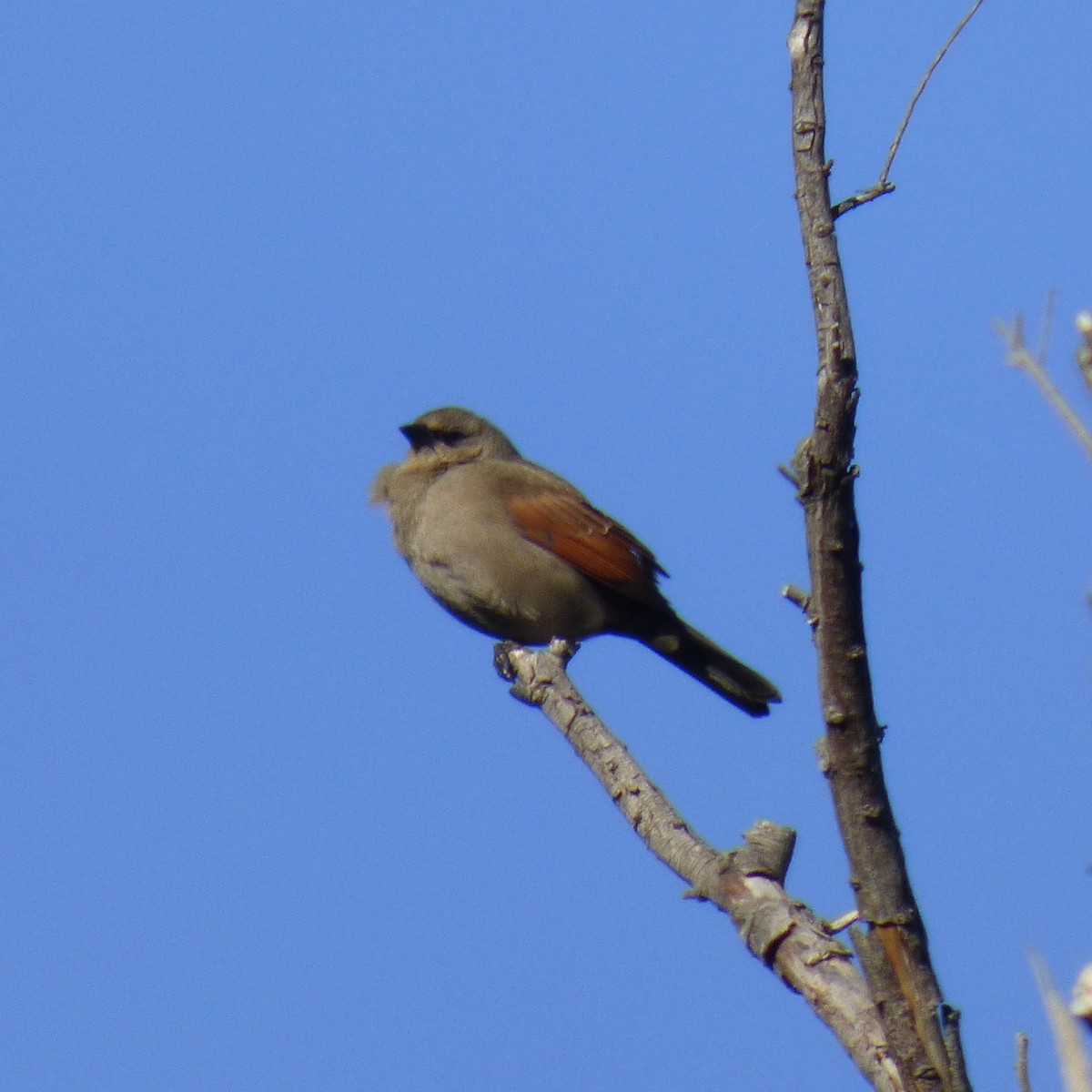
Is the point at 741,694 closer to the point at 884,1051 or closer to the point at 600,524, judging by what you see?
the point at 600,524

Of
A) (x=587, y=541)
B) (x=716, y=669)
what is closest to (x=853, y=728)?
(x=587, y=541)

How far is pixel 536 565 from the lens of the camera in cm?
852

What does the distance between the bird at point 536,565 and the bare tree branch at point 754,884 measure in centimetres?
309

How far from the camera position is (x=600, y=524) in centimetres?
888

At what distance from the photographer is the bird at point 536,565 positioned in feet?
27.7

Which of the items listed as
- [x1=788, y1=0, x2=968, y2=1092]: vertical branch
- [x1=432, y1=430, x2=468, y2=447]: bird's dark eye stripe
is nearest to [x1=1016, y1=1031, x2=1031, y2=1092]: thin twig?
[x1=788, y1=0, x2=968, y2=1092]: vertical branch

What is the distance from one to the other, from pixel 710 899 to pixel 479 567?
4528 millimetres

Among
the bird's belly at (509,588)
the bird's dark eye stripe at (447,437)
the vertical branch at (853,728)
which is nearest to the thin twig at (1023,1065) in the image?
the vertical branch at (853,728)

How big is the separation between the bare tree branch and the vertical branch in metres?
0.23

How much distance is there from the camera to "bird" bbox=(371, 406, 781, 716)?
8438 millimetres

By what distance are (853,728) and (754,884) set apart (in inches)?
42.0

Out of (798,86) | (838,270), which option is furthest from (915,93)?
(838,270)

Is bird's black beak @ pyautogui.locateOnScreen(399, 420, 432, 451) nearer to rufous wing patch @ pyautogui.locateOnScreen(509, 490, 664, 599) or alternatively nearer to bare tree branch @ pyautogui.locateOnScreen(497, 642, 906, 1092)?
rufous wing patch @ pyautogui.locateOnScreen(509, 490, 664, 599)

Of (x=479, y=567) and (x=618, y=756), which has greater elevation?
(x=479, y=567)
